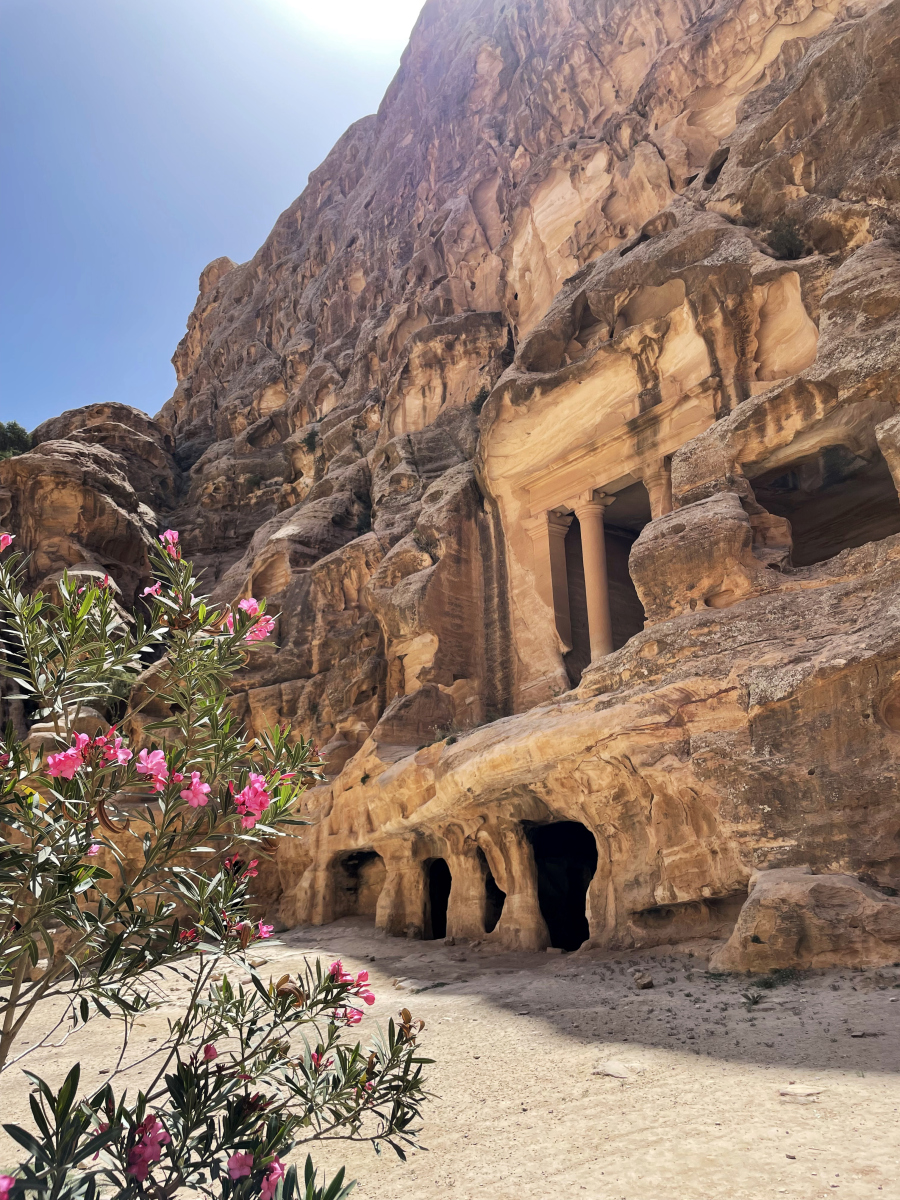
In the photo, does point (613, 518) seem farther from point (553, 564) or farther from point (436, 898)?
point (436, 898)

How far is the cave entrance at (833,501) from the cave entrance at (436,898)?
30.9ft

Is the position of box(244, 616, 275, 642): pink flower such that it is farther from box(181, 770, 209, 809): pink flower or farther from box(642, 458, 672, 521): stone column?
box(642, 458, 672, 521): stone column

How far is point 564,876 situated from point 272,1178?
13.7 meters

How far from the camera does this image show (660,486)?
17.1 metres

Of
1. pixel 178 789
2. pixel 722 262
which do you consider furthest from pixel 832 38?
pixel 178 789

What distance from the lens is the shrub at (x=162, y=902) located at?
300 cm

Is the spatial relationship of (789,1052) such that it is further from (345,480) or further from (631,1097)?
(345,480)

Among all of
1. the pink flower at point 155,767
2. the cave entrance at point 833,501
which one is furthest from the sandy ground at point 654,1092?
the cave entrance at point 833,501

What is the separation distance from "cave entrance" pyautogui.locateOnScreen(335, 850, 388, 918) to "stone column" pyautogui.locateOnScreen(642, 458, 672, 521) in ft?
31.2

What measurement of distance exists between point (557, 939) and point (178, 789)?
42.8ft

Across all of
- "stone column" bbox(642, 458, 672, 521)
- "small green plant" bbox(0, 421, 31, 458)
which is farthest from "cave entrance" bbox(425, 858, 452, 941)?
"small green plant" bbox(0, 421, 31, 458)

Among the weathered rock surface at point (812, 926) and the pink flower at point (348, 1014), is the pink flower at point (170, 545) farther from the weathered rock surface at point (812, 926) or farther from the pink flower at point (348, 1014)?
the weathered rock surface at point (812, 926)

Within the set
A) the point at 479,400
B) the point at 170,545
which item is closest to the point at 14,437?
the point at 479,400

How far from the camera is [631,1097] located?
17.1ft
